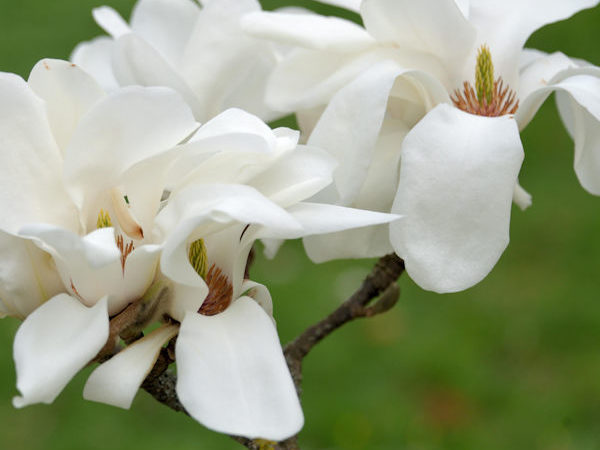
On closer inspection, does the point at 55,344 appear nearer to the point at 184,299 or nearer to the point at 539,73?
the point at 184,299

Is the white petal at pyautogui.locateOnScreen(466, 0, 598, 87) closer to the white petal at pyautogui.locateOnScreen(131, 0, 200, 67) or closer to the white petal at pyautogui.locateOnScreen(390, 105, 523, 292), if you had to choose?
the white petal at pyautogui.locateOnScreen(390, 105, 523, 292)

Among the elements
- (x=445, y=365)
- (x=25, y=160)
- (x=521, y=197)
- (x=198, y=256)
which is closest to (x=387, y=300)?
(x=521, y=197)

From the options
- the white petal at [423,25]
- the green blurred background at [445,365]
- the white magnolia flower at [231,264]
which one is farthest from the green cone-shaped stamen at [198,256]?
the green blurred background at [445,365]

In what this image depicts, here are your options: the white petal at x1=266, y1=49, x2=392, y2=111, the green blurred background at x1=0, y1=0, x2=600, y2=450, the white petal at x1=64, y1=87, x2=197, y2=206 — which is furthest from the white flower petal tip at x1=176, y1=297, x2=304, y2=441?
the green blurred background at x1=0, y1=0, x2=600, y2=450

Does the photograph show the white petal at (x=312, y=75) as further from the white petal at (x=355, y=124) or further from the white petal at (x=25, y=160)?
the white petal at (x=25, y=160)

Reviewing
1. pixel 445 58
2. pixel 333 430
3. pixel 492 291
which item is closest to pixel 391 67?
pixel 445 58

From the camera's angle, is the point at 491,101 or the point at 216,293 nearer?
the point at 216,293

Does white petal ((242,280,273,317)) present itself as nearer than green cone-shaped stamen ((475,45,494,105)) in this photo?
Yes
